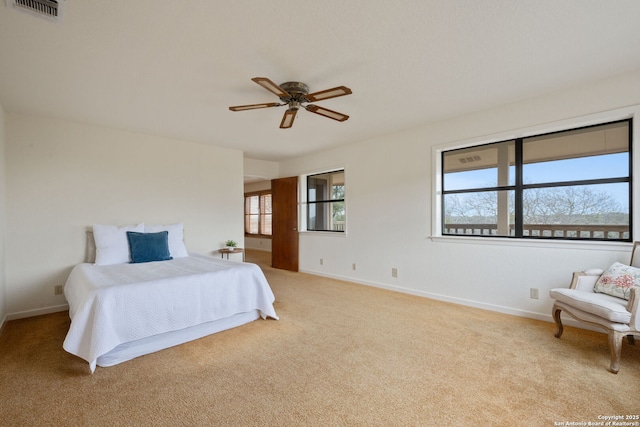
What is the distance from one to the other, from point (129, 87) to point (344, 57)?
2.14 m

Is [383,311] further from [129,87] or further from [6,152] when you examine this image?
[6,152]

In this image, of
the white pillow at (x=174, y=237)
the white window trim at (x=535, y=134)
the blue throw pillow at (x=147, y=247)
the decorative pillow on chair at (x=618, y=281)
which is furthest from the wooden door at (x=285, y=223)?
the decorative pillow on chair at (x=618, y=281)

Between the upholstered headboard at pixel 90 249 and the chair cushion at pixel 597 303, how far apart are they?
5.29m

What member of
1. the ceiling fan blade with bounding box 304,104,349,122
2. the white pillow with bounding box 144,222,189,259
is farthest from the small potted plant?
the ceiling fan blade with bounding box 304,104,349,122

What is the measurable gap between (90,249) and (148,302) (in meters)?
2.16

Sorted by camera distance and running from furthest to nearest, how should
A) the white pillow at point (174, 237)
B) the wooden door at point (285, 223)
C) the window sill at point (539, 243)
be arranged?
the wooden door at point (285, 223)
the white pillow at point (174, 237)
the window sill at point (539, 243)

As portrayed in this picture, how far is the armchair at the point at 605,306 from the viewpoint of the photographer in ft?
7.13

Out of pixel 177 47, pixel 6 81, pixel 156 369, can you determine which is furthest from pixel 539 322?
pixel 6 81

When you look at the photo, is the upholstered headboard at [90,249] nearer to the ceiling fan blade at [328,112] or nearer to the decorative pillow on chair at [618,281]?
the ceiling fan blade at [328,112]

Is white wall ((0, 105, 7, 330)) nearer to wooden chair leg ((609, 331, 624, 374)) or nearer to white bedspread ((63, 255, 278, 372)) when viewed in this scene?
white bedspread ((63, 255, 278, 372))

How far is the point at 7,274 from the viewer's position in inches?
138

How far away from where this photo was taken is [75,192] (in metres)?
3.94

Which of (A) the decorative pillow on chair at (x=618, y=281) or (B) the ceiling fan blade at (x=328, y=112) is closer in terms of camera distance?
(A) the decorative pillow on chair at (x=618, y=281)

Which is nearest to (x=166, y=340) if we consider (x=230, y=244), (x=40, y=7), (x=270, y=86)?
(x=270, y=86)
